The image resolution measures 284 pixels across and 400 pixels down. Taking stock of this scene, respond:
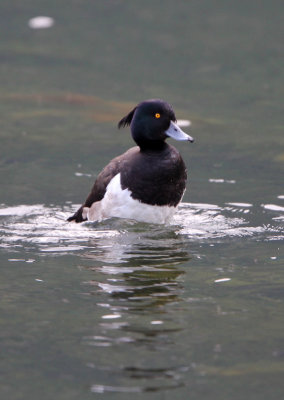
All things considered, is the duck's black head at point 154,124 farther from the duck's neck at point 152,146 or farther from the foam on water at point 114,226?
the foam on water at point 114,226

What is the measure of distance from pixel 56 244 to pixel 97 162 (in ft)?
11.4

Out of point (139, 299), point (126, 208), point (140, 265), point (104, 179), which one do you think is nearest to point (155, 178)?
point (126, 208)

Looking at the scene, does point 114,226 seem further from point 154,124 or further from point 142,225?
point 154,124

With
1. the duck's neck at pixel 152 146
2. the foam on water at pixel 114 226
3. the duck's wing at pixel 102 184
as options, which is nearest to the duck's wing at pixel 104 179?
the duck's wing at pixel 102 184

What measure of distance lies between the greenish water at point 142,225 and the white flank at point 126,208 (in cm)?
14

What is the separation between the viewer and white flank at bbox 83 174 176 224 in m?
8.66

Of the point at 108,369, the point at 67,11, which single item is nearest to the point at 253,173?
the point at 108,369

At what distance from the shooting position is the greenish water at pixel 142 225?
5.64m

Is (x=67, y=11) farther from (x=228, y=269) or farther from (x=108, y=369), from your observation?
(x=108, y=369)

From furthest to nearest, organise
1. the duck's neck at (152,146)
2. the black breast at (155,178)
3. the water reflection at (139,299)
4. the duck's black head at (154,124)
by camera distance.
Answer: the duck's neck at (152,146) < the duck's black head at (154,124) < the black breast at (155,178) < the water reflection at (139,299)

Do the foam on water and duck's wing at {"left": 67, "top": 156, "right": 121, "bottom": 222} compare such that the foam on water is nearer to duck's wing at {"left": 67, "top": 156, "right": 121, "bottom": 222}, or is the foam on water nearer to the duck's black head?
duck's wing at {"left": 67, "top": 156, "right": 121, "bottom": 222}

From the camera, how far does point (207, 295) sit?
7016mm

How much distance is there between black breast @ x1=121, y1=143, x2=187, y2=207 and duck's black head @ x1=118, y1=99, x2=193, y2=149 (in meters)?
0.16

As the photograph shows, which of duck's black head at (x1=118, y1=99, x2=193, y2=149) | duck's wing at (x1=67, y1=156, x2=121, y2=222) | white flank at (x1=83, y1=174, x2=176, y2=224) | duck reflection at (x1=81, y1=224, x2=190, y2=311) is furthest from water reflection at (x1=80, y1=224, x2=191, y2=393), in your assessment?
duck's black head at (x1=118, y1=99, x2=193, y2=149)
